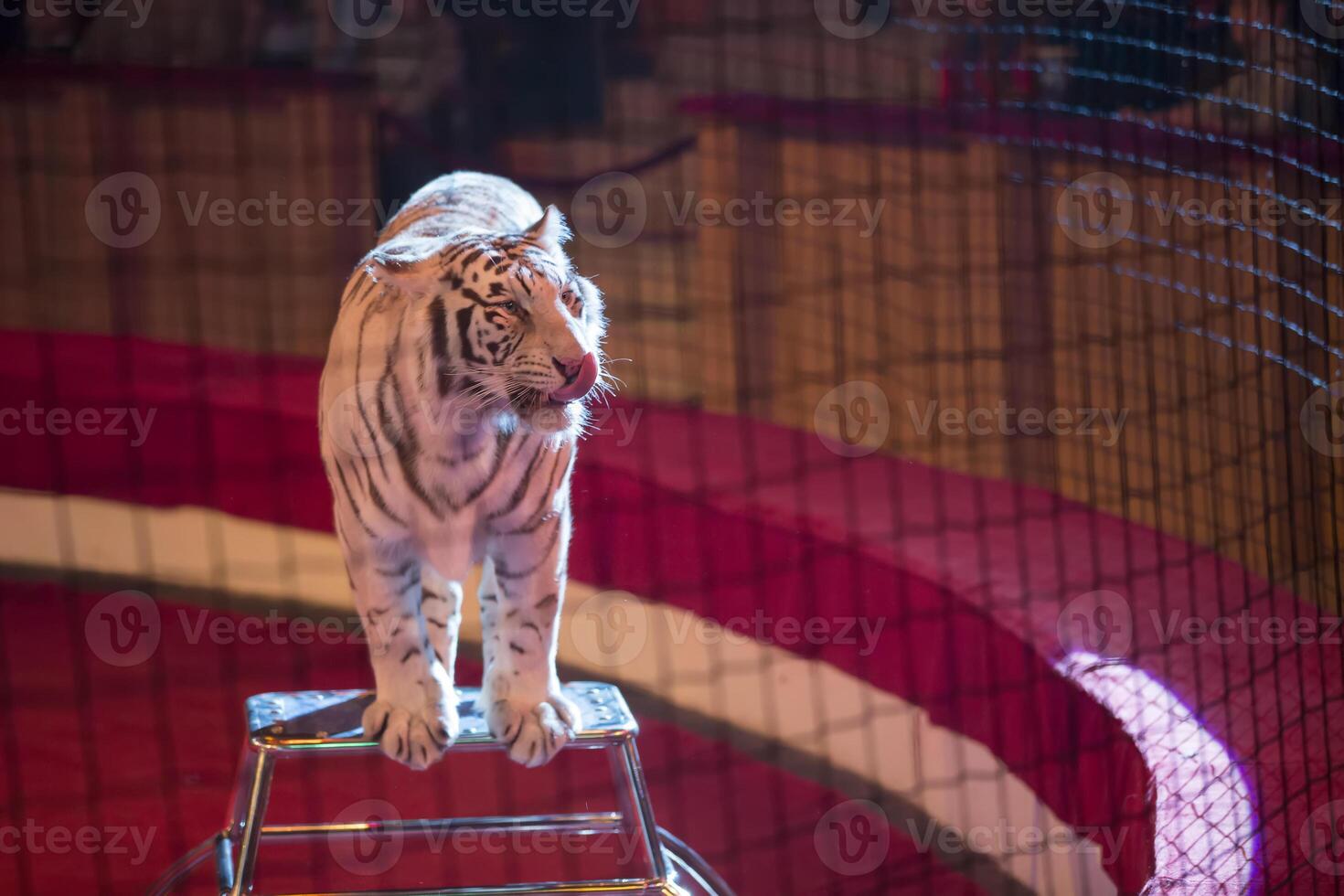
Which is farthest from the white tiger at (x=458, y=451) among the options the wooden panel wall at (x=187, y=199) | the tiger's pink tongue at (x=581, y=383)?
the wooden panel wall at (x=187, y=199)

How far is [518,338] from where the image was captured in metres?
1.11

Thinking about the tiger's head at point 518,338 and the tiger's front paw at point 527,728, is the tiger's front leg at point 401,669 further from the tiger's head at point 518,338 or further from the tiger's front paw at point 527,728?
the tiger's head at point 518,338

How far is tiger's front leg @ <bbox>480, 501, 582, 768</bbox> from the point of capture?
127 centimetres

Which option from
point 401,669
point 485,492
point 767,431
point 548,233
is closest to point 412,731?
point 401,669

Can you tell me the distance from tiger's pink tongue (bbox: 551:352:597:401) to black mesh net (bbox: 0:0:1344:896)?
891mm

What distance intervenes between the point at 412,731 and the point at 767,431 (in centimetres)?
183

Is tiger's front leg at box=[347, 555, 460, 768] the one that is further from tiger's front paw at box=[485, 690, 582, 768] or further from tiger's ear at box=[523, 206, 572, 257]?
tiger's ear at box=[523, 206, 572, 257]

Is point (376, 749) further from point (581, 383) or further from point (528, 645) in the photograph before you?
point (581, 383)

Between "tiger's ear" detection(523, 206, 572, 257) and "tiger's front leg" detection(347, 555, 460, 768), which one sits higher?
"tiger's ear" detection(523, 206, 572, 257)

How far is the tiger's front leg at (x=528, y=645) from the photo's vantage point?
4.16 feet

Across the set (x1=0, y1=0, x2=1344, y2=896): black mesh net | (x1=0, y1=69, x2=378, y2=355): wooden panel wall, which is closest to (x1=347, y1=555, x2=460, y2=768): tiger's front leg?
(x1=0, y1=0, x2=1344, y2=896): black mesh net

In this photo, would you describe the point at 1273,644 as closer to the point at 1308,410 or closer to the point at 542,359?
the point at 1308,410

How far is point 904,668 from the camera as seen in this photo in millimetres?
2244

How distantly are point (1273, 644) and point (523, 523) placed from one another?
143cm
